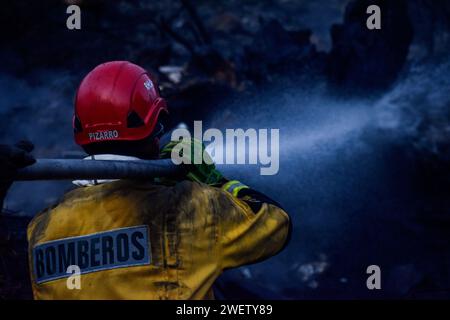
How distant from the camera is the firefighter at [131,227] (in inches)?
76.0

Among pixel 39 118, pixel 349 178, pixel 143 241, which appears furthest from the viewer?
pixel 39 118

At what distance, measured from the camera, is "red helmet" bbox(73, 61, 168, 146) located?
205cm

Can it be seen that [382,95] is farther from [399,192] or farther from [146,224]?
[146,224]

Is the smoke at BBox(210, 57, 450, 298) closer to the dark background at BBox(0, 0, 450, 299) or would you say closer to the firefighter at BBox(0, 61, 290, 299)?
the dark background at BBox(0, 0, 450, 299)

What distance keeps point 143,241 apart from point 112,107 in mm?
507

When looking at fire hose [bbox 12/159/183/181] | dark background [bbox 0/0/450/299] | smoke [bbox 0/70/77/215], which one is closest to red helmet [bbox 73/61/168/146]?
fire hose [bbox 12/159/183/181]

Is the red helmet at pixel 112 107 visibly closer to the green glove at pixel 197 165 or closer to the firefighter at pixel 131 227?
the firefighter at pixel 131 227

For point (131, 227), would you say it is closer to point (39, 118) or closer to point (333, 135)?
point (333, 135)

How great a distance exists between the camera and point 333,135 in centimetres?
491

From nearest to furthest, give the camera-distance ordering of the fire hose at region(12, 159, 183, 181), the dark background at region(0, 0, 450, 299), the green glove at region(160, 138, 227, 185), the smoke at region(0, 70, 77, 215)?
the fire hose at region(12, 159, 183, 181), the green glove at region(160, 138, 227, 185), the dark background at region(0, 0, 450, 299), the smoke at region(0, 70, 77, 215)

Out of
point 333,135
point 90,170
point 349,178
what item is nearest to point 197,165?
point 90,170

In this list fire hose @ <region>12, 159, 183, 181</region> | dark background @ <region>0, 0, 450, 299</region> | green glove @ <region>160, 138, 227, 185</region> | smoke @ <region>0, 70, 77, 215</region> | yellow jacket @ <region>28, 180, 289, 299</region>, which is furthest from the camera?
smoke @ <region>0, 70, 77, 215</region>

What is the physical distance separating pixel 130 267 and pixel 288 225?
62 cm
